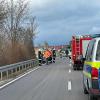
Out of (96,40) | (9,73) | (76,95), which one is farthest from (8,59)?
(96,40)

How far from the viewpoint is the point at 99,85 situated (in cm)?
1123

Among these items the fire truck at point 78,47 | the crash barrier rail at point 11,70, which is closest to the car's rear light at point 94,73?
the crash barrier rail at point 11,70

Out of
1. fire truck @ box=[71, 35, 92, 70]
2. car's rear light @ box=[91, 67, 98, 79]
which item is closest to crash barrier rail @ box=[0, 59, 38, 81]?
fire truck @ box=[71, 35, 92, 70]

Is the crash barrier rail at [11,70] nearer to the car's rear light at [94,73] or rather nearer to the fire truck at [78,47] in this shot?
the fire truck at [78,47]

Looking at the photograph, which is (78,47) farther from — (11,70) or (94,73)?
(94,73)

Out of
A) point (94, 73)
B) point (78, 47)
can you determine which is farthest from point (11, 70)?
point (94, 73)

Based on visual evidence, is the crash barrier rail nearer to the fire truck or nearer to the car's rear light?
the fire truck

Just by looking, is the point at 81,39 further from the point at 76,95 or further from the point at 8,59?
the point at 76,95

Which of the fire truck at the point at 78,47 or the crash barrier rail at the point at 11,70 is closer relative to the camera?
the crash barrier rail at the point at 11,70

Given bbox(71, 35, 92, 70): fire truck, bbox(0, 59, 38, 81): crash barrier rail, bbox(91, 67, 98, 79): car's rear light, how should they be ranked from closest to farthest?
1. bbox(91, 67, 98, 79): car's rear light
2. bbox(0, 59, 38, 81): crash barrier rail
3. bbox(71, 35, 92, 70): fire truck

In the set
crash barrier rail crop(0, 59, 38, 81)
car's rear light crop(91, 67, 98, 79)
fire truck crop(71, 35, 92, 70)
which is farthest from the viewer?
fire truck crop(71, 35, 92, 70)

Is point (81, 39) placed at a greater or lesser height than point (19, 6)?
lesser

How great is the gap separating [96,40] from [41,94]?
4.62 meters

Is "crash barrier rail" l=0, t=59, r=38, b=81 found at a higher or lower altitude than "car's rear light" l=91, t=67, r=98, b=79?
lower
